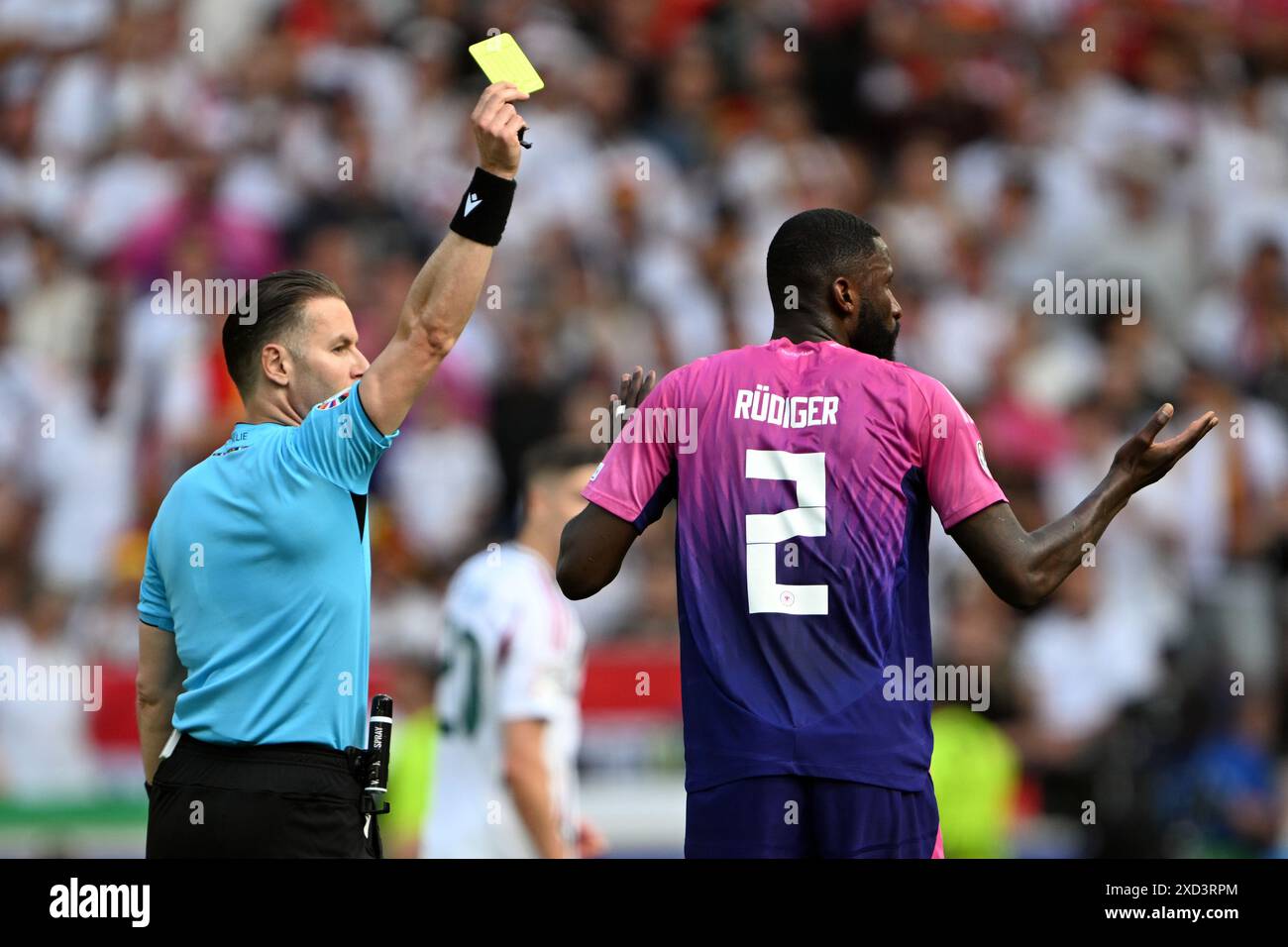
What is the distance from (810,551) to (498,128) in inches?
47.7

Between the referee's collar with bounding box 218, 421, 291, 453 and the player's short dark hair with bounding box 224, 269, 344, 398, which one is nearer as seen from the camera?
the referee's collar with bounding box 218, 421, 291, 453

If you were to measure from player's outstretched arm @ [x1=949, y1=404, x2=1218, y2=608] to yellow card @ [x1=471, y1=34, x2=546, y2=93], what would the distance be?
4.77 feet

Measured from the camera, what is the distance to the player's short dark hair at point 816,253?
457cm

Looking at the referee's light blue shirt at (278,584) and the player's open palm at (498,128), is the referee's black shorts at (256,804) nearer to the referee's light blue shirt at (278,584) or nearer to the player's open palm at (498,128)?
the referee's light blue shirt at (278,584)

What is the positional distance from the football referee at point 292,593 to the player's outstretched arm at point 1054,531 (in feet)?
4.37

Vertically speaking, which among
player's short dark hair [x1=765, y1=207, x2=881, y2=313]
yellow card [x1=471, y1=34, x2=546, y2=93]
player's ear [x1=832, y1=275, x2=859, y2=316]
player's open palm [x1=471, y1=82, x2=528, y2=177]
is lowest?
player's ear [x1=832, y1=275, x2=859, y2=316]

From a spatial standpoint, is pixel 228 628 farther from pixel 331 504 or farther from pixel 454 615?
pixel 454 615

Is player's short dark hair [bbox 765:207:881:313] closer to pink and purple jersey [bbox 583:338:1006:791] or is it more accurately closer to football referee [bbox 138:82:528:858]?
pink and purple jersey [bbox 583:338:1006:791]

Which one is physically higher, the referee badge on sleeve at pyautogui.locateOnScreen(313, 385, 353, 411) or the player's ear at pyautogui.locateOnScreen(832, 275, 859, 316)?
the player's ear at pyautogui.locateOnScreen(832, 275, 859, 316)

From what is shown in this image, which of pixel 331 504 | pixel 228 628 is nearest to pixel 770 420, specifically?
pixel 331 504

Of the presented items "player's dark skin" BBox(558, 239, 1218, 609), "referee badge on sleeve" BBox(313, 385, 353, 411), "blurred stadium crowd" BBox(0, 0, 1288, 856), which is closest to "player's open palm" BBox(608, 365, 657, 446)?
"player's dark skin" BBox(558, 239, 1218, 609)

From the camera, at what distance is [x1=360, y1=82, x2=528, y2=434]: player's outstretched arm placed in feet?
13.9

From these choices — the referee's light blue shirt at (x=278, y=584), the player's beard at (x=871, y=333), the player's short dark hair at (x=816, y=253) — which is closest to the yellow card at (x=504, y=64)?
the player's short dark hair at (x=816, y=253)

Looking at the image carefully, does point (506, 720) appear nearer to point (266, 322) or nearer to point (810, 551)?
point (266, 322)
